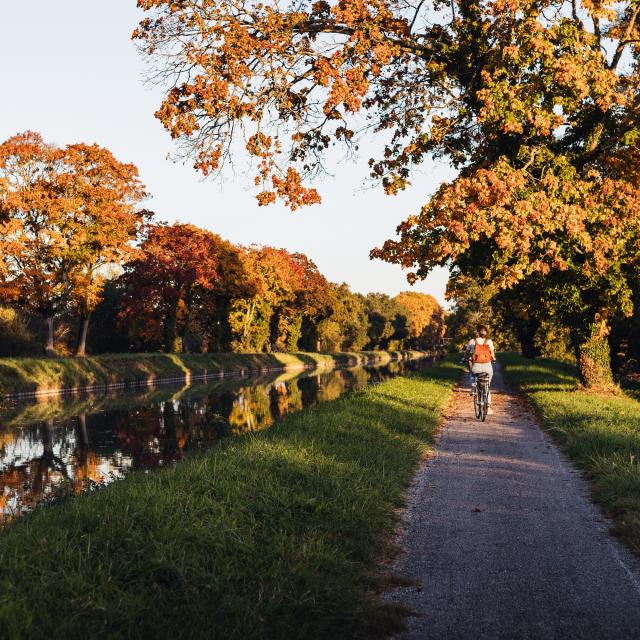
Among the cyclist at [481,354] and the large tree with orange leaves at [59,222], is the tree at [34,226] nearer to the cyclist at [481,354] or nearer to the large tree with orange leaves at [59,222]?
the large tree with orange leaves at [59,222]

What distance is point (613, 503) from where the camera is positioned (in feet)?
24.5

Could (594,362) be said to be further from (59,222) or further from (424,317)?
(424,317)

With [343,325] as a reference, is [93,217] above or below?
above

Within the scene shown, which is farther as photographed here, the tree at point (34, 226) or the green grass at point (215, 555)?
the tree at point (34, 226)

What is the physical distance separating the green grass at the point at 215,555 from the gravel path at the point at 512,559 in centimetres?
37

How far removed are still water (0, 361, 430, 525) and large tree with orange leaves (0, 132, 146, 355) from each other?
31.2 ft

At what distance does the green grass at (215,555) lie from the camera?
4254 mm

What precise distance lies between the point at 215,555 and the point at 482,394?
11.8 meters

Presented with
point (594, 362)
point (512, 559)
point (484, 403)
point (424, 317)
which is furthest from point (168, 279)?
point (424, 317)

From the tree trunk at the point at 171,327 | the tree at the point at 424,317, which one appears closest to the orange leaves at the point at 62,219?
the tree trunk at the point at 171,327

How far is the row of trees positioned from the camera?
3688cm

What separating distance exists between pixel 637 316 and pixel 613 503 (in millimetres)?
26877

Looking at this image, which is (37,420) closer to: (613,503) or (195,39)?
(195,39)

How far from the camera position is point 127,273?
160 ft
